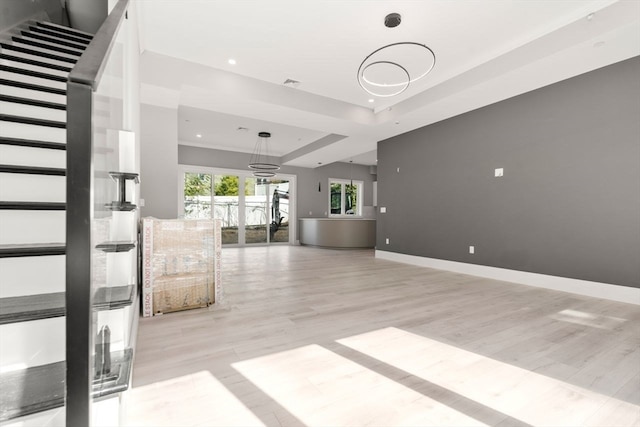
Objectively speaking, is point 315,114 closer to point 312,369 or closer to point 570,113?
point 570,113

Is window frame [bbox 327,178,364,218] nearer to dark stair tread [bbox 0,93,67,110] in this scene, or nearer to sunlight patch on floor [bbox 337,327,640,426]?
sunlight patch on floor [bbox 337,327,640,426]

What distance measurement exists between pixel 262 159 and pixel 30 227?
810 cm

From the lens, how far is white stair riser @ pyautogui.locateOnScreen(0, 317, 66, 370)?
1317 mm

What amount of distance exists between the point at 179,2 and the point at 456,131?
15.8 feet

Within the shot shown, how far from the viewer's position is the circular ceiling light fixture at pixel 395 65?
372cm

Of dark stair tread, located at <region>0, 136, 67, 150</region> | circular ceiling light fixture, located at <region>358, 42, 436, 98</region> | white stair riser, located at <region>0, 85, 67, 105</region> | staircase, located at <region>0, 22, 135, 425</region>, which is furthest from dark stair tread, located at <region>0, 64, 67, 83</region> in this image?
circular ceiling light fixture, located at <region>358, 42, 436, 98</region>

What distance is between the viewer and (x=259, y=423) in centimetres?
136

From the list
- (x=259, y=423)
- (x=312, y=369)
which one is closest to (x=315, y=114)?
(x=312, y=369)

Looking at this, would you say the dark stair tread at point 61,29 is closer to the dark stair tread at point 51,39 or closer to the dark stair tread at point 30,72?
the dark stair tread at point 51,39

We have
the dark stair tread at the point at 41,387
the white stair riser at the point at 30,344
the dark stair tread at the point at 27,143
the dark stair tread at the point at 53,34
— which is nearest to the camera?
the dark stair tread at the point at 41,387

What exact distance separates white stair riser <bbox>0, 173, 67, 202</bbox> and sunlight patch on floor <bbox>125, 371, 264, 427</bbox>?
138cm

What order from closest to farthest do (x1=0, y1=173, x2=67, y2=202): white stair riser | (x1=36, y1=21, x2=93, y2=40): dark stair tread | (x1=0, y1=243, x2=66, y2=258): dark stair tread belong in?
1. (x1=0, y1=243, x2=66, y2=258): dark stair tread
2. (x1=0, y1=173, x2=67, y2=202): white stair riser
3. (x1=36, y1=21, x2=93, y2=40): dark stair tread

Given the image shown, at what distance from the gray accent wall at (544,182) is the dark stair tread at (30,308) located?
5253mm

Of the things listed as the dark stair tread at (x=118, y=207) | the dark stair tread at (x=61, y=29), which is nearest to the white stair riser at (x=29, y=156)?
the dark stair tread at (x=118, y=207)
